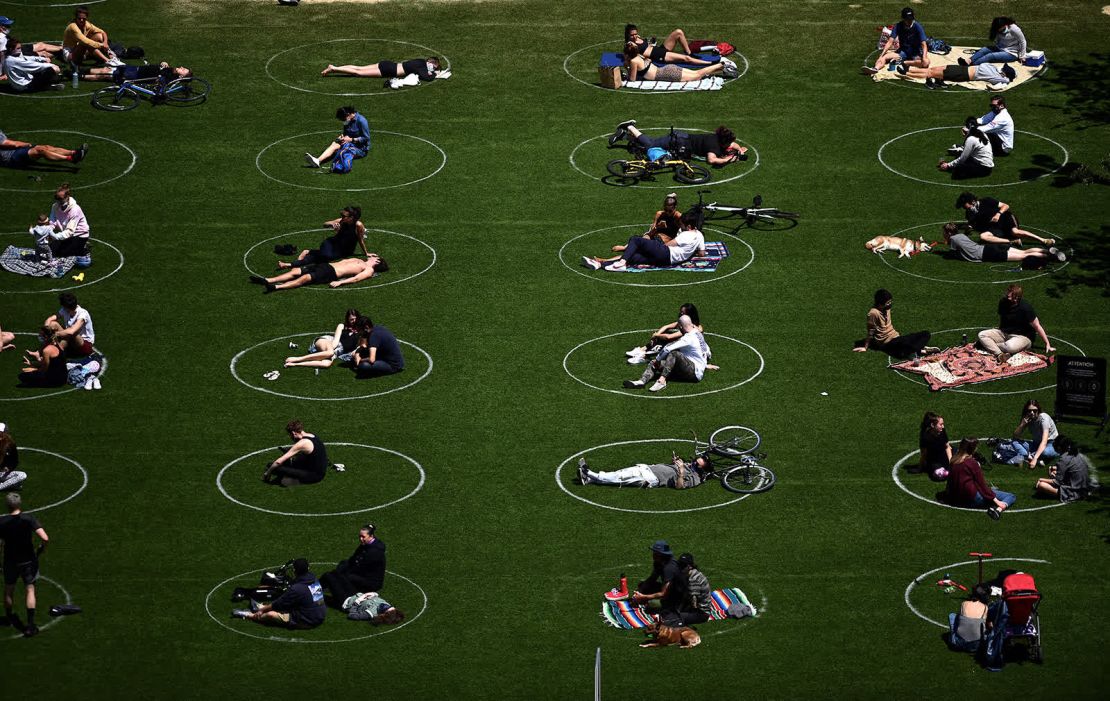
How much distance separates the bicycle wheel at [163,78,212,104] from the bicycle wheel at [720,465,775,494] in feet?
71.8

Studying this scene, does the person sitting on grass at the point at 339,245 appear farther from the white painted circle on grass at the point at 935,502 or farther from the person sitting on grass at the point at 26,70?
the white painted circle on grass at the point at 935,502

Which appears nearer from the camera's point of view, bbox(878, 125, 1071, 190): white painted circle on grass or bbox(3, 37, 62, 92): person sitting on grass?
bbox(878, 125, 1071, 190): white painted circle on grass

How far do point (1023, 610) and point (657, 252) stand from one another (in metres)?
14.9

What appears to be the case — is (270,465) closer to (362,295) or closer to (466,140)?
(362,295)

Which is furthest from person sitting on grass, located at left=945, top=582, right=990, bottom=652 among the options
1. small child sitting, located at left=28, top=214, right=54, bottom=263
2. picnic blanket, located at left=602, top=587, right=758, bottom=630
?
small child sitting, located at left=28, top=214, right=54, bottom=263

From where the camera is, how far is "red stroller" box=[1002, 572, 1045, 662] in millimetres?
28122

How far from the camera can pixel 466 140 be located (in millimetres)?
47500

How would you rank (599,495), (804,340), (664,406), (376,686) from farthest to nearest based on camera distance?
(804,340) < (664,406) < (599,495) < (376,686)

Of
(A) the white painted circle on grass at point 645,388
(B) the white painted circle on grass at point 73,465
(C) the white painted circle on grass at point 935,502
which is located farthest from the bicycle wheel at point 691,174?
(B) the white painted circle on grass at point 73,465

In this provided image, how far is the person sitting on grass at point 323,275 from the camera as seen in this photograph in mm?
40531

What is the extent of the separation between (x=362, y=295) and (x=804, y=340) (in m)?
9.31

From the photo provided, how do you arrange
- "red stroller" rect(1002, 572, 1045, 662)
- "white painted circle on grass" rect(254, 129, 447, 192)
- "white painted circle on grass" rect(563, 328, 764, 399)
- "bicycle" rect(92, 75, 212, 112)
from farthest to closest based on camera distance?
1. "bicycle" rect(92, 75, 212, 112)
2. "white painted circle on grass" rect(254, 129, 447, 192)
3. "white painted circle on grass" rect(563, 328, 764, 399)
4. "red stroller" rect(1002, 572, 1045, 662)

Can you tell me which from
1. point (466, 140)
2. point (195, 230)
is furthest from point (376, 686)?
point (466, 140)

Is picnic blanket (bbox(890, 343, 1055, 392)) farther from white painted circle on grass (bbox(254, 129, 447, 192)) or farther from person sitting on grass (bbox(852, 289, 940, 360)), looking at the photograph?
white painted circle on grass (bbox(254, 129, 447, 192))
